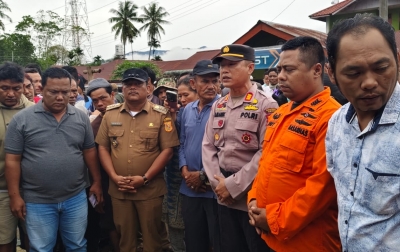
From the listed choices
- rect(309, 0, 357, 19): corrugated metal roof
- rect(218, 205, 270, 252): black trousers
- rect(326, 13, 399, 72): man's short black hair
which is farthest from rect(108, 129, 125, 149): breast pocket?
rect(309, 0, 357, 19): corrugated metal roof

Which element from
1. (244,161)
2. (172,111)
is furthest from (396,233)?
(172,111)

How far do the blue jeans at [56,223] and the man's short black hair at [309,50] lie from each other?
2.47 meters

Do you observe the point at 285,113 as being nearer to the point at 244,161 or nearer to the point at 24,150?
the point at 244,161

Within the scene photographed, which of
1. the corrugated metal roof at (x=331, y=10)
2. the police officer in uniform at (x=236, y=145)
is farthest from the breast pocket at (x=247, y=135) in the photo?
the corrugated metal roof at (x=331, y=10)

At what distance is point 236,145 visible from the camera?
2.96m

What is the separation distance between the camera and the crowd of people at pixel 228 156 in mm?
1407

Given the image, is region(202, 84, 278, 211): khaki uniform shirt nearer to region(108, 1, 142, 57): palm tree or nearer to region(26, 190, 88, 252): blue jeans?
region(26, 190, 88, 252): blue jeans

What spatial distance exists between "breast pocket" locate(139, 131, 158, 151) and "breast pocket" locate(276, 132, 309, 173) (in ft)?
5.83

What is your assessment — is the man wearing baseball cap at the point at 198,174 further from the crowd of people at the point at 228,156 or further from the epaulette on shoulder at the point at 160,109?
the epaulette on shoulder at the point at 160,109

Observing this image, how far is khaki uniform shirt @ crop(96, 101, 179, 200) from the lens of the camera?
143 inches

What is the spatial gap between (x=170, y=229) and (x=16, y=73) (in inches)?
90.1

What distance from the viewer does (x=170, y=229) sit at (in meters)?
4.14

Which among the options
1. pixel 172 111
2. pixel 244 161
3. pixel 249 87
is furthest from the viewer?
pixel 172 111

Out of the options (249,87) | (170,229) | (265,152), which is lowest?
(170,229)
